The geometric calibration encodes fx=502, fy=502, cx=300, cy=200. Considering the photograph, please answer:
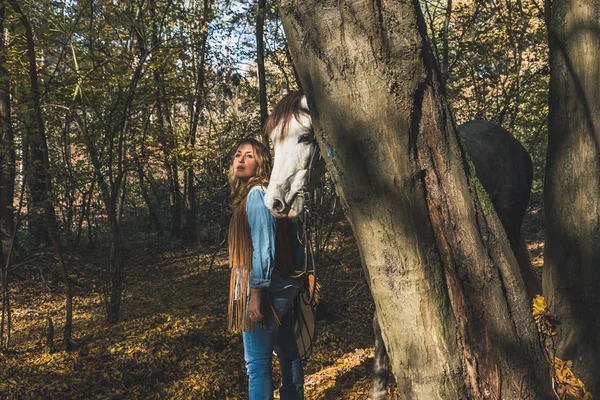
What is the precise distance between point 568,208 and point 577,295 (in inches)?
15.9

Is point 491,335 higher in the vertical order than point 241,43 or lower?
lower

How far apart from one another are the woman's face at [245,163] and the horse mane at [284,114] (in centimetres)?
35

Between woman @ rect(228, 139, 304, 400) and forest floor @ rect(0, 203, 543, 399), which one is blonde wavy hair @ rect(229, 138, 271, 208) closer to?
woman @ rect(228, 139, 304, 400)

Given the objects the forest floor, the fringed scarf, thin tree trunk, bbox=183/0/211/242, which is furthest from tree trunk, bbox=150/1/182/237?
the fringed scarf

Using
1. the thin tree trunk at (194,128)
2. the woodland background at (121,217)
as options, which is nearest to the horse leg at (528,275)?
the woodland background at (121,217)

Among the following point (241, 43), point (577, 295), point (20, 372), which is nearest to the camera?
point (577, 295)

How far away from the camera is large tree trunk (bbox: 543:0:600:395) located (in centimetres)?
229

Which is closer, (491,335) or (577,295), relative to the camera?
(491,335)

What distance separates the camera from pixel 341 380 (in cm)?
426

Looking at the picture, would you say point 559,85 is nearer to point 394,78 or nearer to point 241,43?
point 394,78

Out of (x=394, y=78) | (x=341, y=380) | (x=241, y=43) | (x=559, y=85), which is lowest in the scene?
(x=341, y=380)

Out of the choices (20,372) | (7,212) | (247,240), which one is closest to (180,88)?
(7,212)

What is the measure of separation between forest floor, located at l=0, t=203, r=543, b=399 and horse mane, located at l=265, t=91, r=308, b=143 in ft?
7.61

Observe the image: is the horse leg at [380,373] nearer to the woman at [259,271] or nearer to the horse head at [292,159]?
the woman at [259,271]
